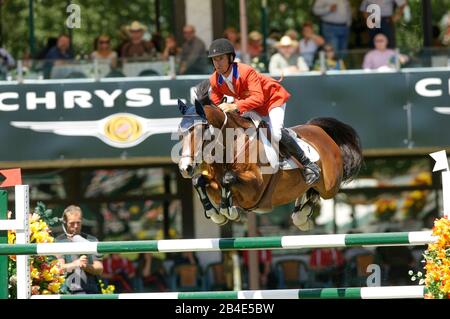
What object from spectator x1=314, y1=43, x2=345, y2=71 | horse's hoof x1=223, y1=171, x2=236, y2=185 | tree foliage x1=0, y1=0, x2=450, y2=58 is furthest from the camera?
tree foliage x1=0, y1=0, x2=450, y2=58

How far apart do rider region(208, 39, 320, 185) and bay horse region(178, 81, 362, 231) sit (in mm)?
95

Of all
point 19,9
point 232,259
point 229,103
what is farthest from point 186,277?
point 229,103

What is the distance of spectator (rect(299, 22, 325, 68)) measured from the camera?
13.8 m

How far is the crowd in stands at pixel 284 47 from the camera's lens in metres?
13.7

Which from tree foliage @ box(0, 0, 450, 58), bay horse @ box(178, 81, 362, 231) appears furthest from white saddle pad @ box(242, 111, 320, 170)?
tree foliage @ box(0, 0, 450, 58)

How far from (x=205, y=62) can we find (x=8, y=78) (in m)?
2.26

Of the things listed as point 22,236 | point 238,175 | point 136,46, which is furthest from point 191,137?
point 136,46

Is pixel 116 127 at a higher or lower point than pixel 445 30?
lower

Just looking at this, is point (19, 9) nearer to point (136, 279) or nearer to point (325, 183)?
point (136, 279)

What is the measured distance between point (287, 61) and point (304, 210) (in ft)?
15.9

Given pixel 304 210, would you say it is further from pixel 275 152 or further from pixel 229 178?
pixel 229 178

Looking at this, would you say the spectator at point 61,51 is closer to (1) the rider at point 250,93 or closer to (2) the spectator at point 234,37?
Result: (2) the spectator at point 234,37

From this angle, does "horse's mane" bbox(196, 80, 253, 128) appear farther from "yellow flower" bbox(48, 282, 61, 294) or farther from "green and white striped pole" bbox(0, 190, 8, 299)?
"yellow flower" bbox(48, 282, 61, 294)

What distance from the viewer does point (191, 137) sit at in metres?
7.66
